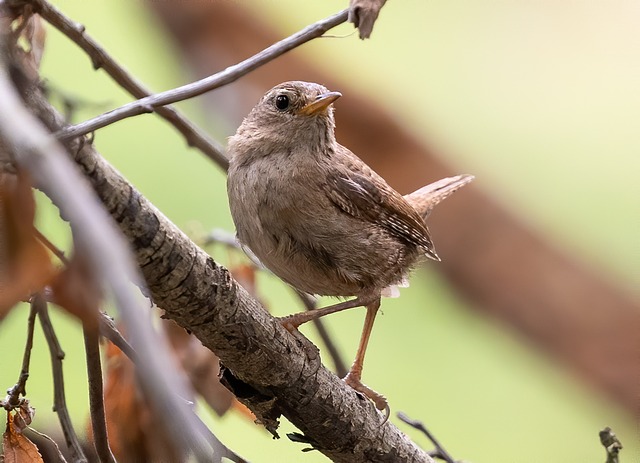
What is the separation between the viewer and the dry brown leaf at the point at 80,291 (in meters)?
0.46

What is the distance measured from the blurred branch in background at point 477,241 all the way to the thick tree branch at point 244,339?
2996 millimetres

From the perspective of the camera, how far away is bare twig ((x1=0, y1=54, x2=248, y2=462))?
42cm

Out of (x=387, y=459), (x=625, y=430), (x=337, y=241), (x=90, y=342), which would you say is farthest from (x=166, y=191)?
(x=625, y=430)

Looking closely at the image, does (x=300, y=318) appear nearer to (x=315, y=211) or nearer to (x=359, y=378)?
(x=315, y=211)

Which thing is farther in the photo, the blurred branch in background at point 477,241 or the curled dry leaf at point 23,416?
the blurred branch in background at point 477,241

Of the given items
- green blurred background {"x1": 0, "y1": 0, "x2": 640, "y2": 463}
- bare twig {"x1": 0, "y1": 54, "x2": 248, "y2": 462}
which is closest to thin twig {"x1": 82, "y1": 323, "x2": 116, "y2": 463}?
bare twig {"x1": 0, "y1": 54, "x2": 248, "y2": 462}

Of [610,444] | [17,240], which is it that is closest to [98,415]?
[17,240]

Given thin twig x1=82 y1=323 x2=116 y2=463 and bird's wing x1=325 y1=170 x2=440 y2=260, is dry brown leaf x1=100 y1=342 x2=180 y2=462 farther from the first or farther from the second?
bird's wing x1=325 y1=170 x2=440 y2=260

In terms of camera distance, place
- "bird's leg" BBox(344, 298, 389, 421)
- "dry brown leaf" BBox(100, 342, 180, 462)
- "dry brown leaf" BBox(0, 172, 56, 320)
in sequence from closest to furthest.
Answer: "dry brown leaf" BBox(0, 172, 56, 320), "dry brown leaf" BBox(100, 342, 180, 462), "bird's leg" BBox(344, 298, 389, 421)

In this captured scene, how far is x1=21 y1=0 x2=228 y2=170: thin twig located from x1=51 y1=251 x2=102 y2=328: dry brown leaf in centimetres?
79

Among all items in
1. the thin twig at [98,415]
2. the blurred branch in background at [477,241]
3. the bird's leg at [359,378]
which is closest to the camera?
the thin twig at [98,415]

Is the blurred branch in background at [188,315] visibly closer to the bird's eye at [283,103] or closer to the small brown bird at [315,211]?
the small brown bird at [315,211]

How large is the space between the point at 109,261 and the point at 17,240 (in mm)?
187

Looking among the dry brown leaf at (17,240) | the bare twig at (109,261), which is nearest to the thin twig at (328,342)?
the dry brown leaf at (17,240)
